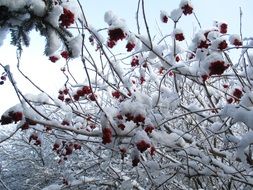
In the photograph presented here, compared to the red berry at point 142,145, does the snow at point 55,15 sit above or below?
above

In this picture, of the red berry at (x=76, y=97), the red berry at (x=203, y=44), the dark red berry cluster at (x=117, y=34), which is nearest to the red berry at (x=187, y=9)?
the red berry at (x=203, y=44)

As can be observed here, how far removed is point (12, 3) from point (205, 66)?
1.39 metres

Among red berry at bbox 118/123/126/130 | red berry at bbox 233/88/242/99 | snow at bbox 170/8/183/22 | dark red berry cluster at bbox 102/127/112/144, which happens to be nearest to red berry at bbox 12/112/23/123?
dark red berry cluster at bbox 102/127/112/144

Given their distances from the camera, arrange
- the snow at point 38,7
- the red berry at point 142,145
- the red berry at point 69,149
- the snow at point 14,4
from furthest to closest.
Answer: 1. the red berry at point 69,149
2. the red berry at point 142,145
3. the snow at point 38,7
4. the snow at point 14,4

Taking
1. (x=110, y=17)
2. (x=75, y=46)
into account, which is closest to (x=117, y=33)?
(x=110, y=17)

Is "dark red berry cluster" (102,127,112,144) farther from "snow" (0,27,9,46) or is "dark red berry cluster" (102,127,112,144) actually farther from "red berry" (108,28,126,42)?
"snow" (0,27,9,46)

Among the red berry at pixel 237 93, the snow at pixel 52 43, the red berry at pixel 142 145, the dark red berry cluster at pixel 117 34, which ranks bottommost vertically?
the red berry at pixel 142 145

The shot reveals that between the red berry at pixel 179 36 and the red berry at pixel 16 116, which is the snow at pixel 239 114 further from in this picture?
the red berry at pixel 16 116

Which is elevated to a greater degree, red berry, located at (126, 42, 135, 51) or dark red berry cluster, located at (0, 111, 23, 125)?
red berry, located at (126, 42, 135, 51)

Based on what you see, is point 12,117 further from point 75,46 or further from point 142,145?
point 142,145

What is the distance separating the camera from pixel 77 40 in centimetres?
220

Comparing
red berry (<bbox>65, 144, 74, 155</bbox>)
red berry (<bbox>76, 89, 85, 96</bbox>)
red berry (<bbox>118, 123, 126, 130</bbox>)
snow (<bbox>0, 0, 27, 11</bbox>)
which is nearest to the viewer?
snow (<bbox>0, 0, 27, 11</bbox>)

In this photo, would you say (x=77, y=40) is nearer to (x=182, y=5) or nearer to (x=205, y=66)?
(x=205, y=66)

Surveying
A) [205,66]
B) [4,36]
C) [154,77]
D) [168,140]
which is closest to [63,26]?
[4,36]
